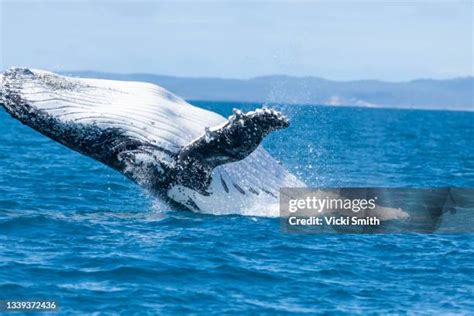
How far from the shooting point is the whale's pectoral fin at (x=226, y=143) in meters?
13.3

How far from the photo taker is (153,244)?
1498cm

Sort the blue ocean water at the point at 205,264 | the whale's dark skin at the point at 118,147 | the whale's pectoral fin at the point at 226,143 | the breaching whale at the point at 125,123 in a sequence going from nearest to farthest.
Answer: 1. the blue ocean water at the point at 205,264
2. the whale's pectoral fin at the point at 226,143
3. the whale's dark skin at the point at 118,147
4. the breaching whale at the point at 125,123

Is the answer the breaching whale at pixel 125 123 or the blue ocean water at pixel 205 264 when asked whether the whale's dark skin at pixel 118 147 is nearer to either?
the breaching whale at pixel 125 123

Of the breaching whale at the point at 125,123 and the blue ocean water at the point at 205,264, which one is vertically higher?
the breaching whale at the point at 125,123

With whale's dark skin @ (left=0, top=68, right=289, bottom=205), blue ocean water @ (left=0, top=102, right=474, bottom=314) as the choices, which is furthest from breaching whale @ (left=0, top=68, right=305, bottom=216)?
blue ocean water @ (left=0, top=102, right=474, bottom=314)

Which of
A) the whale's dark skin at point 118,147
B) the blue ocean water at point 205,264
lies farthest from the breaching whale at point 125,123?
the blue ocean water at point 205,264

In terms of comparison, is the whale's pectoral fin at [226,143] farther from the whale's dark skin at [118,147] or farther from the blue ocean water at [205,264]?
the blue ocean water at [205,264]

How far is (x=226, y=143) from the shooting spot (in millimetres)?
14008

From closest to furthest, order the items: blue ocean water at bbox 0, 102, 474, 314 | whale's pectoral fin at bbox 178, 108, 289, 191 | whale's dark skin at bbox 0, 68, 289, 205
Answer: blue ocean water at bbox 0, 102, 474, 314 → whale's pectoral fin at bbox 178, 108, 289, 191 → whale's dark skin at bbox 0, 68, 289, 205

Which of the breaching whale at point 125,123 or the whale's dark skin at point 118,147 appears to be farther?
the breaching whale at point 125,123

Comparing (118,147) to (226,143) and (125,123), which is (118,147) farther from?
(226,143)

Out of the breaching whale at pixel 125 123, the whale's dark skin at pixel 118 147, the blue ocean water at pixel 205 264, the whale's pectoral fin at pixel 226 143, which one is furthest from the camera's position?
the breaching whale at pixel 125 123

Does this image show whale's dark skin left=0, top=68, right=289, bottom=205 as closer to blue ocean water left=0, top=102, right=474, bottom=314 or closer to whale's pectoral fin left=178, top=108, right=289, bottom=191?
whale's pectoral fin left=178, top=108, right=289, bottom=191

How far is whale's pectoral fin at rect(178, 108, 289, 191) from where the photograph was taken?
1334 centimetres
